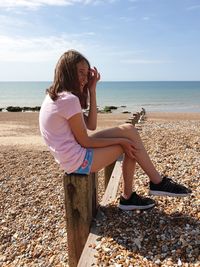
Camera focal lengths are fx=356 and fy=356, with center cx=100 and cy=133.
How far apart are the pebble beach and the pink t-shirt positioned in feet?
2.31

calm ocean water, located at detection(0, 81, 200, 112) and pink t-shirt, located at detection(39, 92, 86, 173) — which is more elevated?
pink t-shirt, located at detection(39, 92, 86, 173)

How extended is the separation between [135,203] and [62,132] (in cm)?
107

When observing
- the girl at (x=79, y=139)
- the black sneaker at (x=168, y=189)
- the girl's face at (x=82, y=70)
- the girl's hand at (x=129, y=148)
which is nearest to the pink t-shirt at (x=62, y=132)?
the girl at (x=79, y=139)

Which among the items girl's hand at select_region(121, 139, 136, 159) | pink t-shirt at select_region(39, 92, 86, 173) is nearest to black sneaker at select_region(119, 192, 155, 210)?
girl's hand at select_region(121, 139, 136, 159)

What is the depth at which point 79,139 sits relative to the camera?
345 cm

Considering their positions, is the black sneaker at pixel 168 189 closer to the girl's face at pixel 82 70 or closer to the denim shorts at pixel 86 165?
the denim shorts at pixel 86 165

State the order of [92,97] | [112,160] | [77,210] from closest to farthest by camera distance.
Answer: [77,210], [112,160], [92,97]

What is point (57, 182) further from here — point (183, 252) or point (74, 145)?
point (183, 252)

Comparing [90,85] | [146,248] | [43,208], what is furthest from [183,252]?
[43,208]

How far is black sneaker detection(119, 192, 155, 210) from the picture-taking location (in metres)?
3.69

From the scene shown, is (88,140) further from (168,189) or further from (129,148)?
(168,189)

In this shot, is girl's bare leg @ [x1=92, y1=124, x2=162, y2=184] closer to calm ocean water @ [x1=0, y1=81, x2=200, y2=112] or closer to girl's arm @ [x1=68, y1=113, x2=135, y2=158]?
girl's arm @ [x1=68, y1=113, x2=135, y2=158]

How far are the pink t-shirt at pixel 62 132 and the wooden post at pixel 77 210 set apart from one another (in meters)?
0.14

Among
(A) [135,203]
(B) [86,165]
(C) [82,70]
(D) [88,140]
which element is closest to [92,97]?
(C) [82,70]
